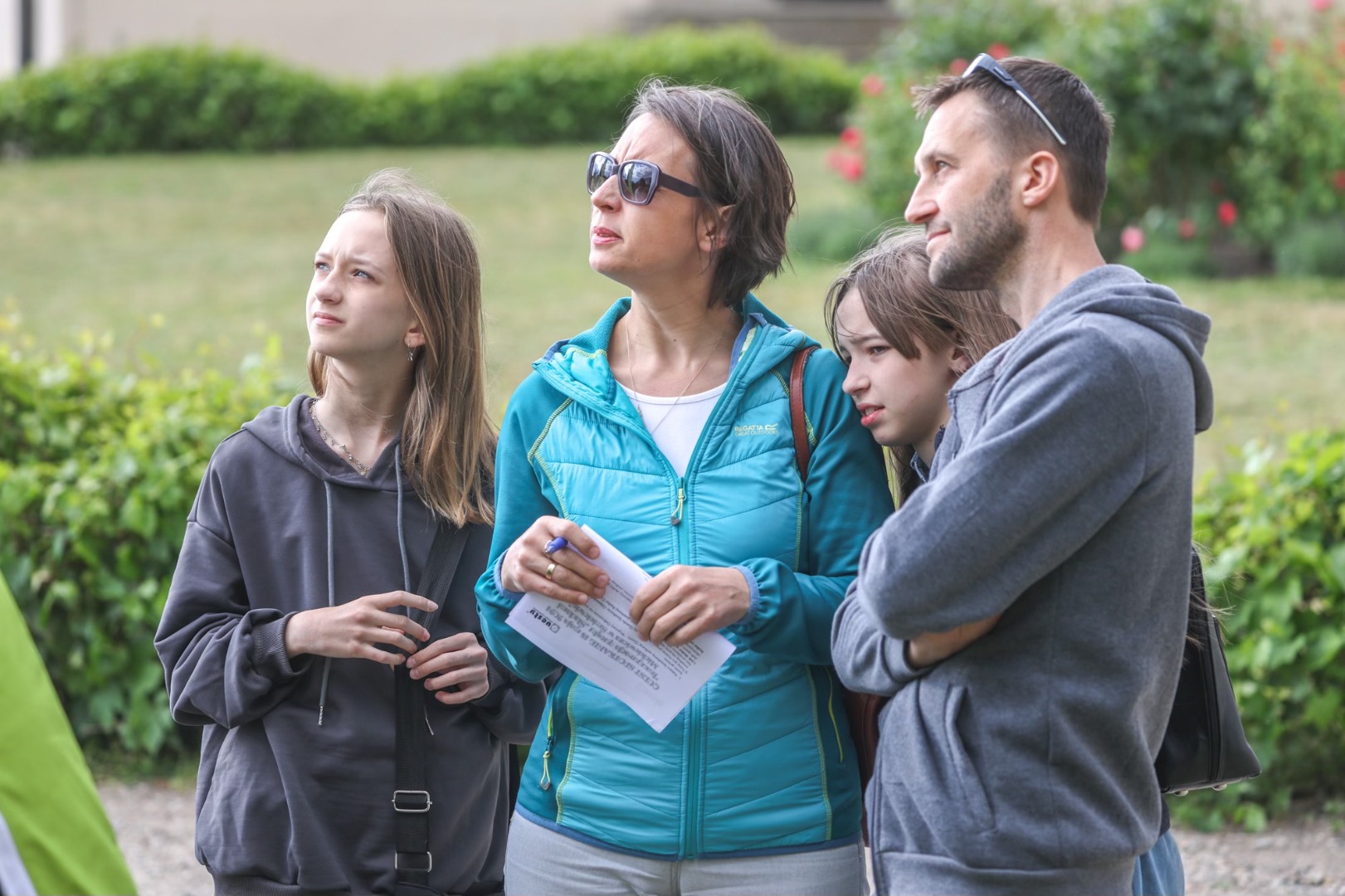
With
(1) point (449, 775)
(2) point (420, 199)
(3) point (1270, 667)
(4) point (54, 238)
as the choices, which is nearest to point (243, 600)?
(1) point (449, 775)

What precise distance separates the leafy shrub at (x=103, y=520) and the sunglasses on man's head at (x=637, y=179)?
2.85m

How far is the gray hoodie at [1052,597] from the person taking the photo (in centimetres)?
185

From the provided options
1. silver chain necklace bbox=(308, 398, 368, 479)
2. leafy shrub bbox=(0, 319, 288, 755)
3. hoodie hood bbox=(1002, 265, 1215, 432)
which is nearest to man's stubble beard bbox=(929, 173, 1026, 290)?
hoodie hood bbox=(1002, 265, 1215, 432)

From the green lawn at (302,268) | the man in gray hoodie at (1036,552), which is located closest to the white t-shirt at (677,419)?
the man in gray hoodie at (1036,552)

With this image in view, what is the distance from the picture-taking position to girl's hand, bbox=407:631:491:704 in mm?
2674

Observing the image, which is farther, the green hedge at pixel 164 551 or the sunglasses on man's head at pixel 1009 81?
the green hedge at pixel 164 551

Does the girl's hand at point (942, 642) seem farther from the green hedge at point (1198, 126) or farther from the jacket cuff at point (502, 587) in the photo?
the green hedge at point (1198, 126)

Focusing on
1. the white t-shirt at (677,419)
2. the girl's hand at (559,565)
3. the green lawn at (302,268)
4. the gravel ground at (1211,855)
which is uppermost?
the white t-shirt at (677,419)

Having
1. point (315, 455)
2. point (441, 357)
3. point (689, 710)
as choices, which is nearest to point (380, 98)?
point (441, 357)

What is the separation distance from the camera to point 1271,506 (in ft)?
14.9

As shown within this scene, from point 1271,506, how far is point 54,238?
13.3 meters

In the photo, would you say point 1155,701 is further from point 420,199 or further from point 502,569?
point 420,199

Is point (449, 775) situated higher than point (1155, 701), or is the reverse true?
point (1155, 701)

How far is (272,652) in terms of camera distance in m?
2.62
